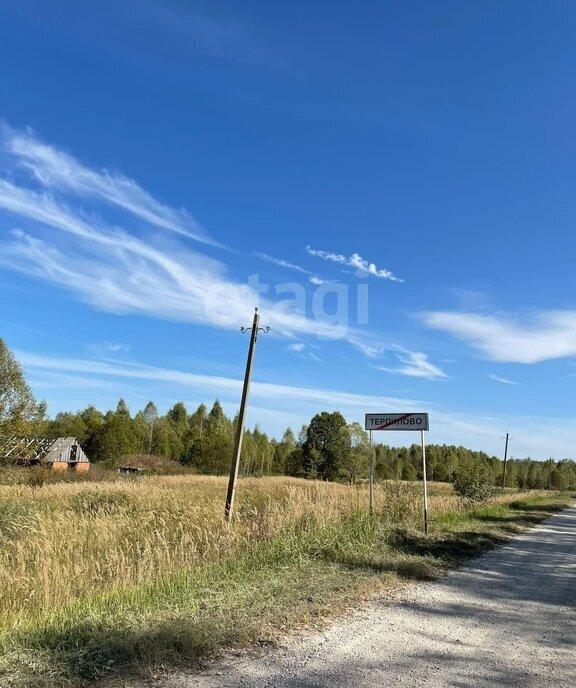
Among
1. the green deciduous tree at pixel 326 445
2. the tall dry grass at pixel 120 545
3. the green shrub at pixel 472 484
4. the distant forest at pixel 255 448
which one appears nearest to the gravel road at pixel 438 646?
the tall dry grass at pixel 120 545

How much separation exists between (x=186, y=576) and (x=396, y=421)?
22.7ft

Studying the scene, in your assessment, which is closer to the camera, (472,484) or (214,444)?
(472,484)

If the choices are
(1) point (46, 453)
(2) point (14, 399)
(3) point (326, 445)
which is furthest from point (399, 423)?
(3) point (326, 445)

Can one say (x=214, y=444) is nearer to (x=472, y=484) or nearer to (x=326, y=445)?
(x=326, y=445)

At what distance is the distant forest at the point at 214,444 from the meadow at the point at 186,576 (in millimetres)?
14998

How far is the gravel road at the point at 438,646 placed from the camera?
4.01 metres

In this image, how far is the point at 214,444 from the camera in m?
64.1

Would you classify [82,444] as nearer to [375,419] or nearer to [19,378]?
[19,378]

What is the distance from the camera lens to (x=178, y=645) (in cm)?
444

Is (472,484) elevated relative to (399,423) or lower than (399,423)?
lower

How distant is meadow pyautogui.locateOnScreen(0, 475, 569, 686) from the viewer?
4.32 m

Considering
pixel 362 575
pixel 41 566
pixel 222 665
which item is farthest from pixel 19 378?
pixel 222 665

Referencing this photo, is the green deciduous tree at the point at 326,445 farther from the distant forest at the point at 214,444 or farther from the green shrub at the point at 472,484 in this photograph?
the green shrub at the point at 472,484

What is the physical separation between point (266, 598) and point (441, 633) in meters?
1.96
